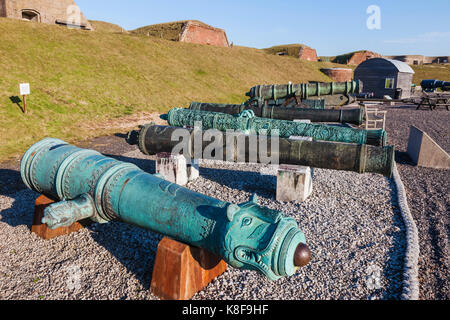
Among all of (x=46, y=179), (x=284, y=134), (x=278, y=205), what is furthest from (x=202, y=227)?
(x=284, y=134)

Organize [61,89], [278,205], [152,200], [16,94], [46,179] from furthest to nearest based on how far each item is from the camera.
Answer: [61,89] < [16,94] < [278,205] < [46,179] < [152,200]

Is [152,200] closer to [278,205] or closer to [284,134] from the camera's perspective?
[278,205]

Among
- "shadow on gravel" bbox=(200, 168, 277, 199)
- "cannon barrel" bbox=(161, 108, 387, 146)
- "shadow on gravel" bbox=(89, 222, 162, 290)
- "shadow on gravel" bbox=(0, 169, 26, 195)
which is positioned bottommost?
"shadow on gravel" bbox=(89, 222, 162, 290)

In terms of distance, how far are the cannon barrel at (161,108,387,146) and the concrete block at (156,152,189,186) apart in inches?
52.8

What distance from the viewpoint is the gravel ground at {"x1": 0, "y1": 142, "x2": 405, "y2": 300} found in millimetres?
3732

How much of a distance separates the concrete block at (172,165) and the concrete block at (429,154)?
265 inches

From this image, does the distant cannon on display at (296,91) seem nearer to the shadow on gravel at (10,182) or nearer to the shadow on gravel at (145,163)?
the shadow on gravel at (145,163)

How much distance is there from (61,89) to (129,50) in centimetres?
1073

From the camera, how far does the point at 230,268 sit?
13.6ft

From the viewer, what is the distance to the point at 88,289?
12.3 ft

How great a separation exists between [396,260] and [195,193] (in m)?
3.07

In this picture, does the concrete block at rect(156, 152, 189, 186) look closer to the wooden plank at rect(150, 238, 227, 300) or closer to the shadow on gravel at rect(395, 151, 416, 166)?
the wooden plank at rect(150, 238, 227, 300)

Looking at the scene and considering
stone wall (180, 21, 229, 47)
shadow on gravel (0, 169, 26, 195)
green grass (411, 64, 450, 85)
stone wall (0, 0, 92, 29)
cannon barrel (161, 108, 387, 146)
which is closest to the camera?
cannon barrel (161, 108, 387, 146)

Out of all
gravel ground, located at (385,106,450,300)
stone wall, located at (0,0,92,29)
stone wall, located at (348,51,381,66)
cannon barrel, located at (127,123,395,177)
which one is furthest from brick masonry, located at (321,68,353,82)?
cannon barrel, located at (127,123,395,177)
